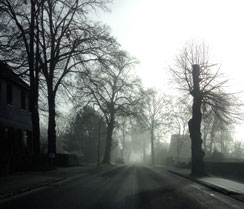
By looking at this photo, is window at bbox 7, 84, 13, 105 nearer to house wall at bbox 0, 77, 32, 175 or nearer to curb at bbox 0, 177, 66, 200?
house wall at bbox 0, 77, 32, 175

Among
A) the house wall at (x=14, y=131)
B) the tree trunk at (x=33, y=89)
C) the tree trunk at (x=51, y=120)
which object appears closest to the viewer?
the house wall at (x=14, y=131)

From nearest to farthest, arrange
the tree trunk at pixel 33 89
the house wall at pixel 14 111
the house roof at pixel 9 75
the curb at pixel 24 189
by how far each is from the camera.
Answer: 1. the curb at pixel 24 189
2. the house roof at pixel 9 75
3. the tree trunk at pixel 33 89
4. the house wall at pixel 14 111

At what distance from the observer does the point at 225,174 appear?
2788 cm

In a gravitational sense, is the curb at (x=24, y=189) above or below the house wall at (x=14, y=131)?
below

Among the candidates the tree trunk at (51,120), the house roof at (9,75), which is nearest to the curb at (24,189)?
the house roof at (9,75)

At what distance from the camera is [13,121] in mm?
30312

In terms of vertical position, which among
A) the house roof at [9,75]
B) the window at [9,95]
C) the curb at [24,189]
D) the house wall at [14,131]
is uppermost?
the house roof at [9,75]

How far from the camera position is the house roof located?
2216 centimetres

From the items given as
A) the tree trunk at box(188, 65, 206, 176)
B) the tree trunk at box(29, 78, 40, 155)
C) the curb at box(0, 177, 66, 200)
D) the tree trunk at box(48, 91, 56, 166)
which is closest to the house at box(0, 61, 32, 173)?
the tree trunk at box(29, 78, 40, 155)

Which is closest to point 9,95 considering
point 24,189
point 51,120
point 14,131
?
point 14,131

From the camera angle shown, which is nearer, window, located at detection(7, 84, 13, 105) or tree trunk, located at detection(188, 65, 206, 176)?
tree trunk, located at detection(188, 65, 206, 176)

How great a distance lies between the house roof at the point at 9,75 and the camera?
22.2 m

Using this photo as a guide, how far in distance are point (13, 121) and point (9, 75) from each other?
479cm

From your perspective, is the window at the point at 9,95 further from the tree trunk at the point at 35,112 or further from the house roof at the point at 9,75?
the tree trunk at the point at 35,112
